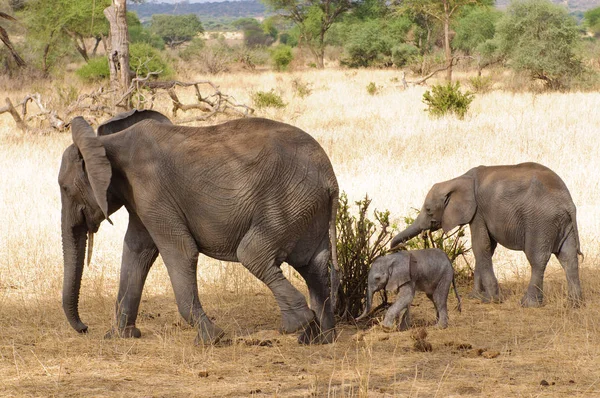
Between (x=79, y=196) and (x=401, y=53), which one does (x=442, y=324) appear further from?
(x=401, y=53)

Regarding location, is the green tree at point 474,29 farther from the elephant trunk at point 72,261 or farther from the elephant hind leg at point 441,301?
the elephant trunk at point 72,261

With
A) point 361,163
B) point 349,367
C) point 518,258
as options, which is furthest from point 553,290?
point 361,163

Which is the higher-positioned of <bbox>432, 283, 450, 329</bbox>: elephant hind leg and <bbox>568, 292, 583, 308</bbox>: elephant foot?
<bbox>432, 283, 450, 329</bbox>: elephant hind leg

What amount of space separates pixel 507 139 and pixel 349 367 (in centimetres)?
973

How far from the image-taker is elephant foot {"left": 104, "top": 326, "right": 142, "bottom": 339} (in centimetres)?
611

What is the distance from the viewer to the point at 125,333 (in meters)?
6.17

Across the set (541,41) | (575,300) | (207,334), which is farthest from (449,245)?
(541,41)

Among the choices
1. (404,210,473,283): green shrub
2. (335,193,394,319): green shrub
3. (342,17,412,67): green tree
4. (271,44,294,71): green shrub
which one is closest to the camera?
(335,193,394,319): green shrub

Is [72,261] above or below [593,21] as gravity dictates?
above

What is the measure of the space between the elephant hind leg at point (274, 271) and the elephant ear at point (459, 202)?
181cm

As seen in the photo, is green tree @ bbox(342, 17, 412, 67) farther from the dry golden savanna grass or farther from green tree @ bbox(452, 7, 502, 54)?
the dry golden savanna grass

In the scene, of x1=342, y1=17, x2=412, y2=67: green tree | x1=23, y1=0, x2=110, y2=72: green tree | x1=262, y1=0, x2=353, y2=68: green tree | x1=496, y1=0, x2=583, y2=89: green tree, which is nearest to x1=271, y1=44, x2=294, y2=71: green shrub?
x1=342, y1=17, x2=412, y2=67: green tree

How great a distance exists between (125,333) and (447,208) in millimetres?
2815

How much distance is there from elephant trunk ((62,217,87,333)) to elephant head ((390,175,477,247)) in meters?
2.58
